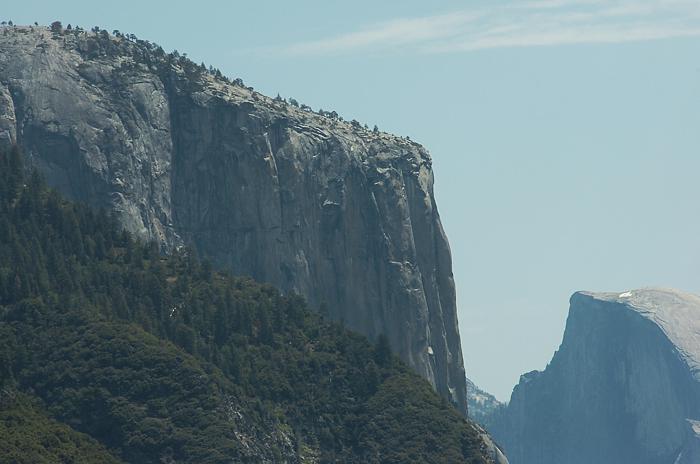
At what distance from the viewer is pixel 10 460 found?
183750 mm

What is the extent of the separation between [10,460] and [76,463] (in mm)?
9083

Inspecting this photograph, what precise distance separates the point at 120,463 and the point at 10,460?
16.6 metres

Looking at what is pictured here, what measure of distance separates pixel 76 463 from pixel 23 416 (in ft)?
27.4

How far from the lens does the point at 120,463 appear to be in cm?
19825

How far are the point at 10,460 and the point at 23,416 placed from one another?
13.2 meters

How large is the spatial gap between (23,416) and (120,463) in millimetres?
9825

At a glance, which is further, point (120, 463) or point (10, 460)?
point (120, 463)

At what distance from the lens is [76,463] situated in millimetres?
191500

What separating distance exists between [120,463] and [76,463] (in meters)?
7.49

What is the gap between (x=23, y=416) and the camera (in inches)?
7741

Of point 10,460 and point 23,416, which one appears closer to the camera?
point 10,460
